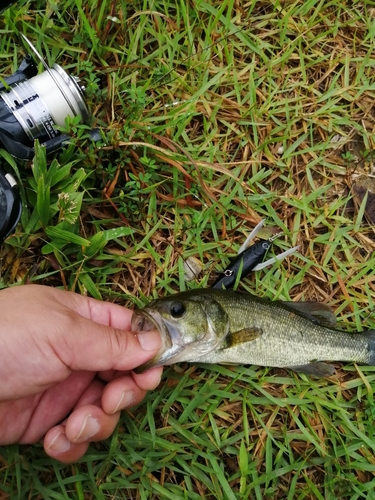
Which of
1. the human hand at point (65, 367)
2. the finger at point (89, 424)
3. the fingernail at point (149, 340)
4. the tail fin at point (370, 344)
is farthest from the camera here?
the tail fin at point (370, 344)

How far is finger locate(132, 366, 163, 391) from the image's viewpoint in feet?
9.88

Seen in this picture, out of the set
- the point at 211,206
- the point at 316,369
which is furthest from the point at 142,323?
the point at 316,369

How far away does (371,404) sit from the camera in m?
3.52

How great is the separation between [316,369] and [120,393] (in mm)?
1412

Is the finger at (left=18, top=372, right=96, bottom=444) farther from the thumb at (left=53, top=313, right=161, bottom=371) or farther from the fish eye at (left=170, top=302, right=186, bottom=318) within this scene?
the fish eye at (left=170, top=302, right=186, bottom=318)

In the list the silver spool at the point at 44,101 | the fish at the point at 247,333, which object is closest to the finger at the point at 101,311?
the fish at the point at 247,333

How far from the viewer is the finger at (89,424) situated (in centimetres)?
293

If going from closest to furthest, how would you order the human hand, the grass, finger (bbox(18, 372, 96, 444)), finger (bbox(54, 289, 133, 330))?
1. the human hand
2. finger (bbox(18, 372, 96, 444))
3. finger (bbox(54, 289, 133, 330))
4. the grass

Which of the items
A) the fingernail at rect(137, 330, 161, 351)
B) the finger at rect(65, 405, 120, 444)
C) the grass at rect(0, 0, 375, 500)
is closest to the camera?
the fingernail at rect(137, 330, 161, 351)

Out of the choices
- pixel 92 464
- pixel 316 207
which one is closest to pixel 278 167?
pixel 316 207

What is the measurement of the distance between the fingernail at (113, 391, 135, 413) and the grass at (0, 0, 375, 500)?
1.13ft

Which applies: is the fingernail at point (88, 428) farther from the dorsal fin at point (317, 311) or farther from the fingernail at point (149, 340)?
the dorsal fin at point (317, 311)

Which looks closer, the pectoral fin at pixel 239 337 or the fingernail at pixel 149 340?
the fingernail at pixel 149 340

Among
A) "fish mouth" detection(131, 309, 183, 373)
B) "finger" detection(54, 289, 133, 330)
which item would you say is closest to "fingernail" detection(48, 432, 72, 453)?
"fish mouth" detection(131, 309, 183, 373)
